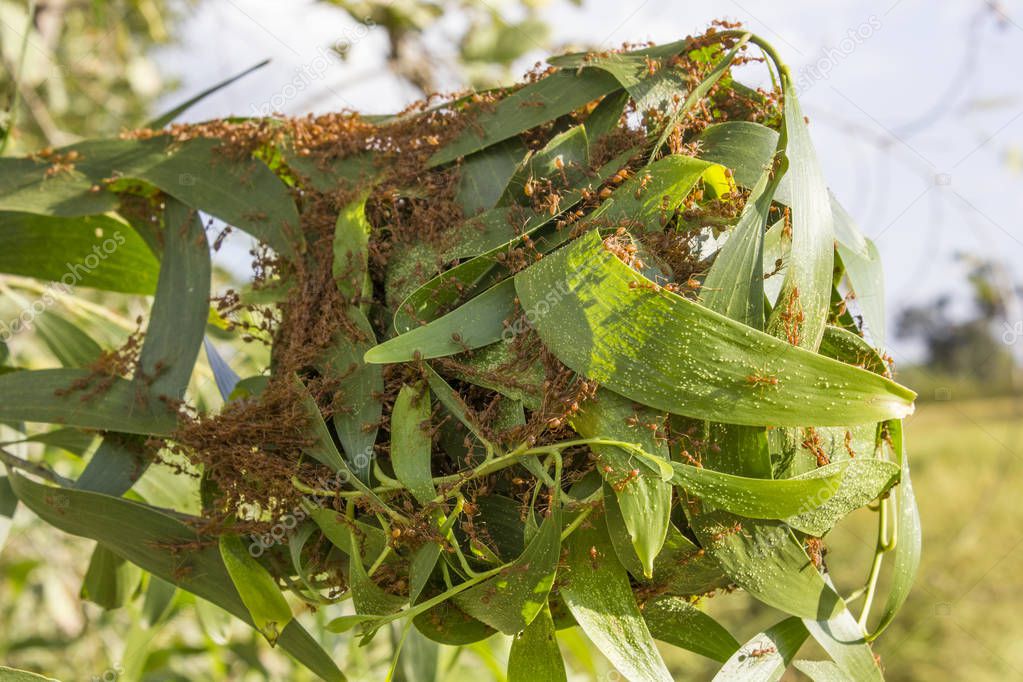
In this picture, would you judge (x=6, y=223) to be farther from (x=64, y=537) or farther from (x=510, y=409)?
(x=64, y=537)

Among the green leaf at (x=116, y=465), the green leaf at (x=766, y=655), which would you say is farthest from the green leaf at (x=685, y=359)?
the green leaf at (x=116, y=465)

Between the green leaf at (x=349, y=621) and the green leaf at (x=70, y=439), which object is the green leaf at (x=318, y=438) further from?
the green leaf at (x=70, y=439)

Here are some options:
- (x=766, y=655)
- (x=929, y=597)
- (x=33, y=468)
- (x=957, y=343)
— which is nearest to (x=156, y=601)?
(x=33, y=468)

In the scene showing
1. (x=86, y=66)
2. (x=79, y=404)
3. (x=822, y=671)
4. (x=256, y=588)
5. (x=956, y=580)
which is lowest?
(x=956, y=580)

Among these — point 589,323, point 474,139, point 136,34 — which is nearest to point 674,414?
point 589,323

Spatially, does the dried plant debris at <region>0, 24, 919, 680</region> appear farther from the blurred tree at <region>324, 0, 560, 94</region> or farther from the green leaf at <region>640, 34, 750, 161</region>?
the blurred tree at <region>324, 0, 560, 94</region>

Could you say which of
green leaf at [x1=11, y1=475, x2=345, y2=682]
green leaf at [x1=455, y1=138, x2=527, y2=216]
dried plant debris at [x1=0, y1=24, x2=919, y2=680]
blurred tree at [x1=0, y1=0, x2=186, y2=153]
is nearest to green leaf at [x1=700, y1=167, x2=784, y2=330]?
dried plant debris at [x1=0, y1=24, x2=919, y2=680]

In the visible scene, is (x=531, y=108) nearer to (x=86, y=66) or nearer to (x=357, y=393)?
(x=357, y=393)
